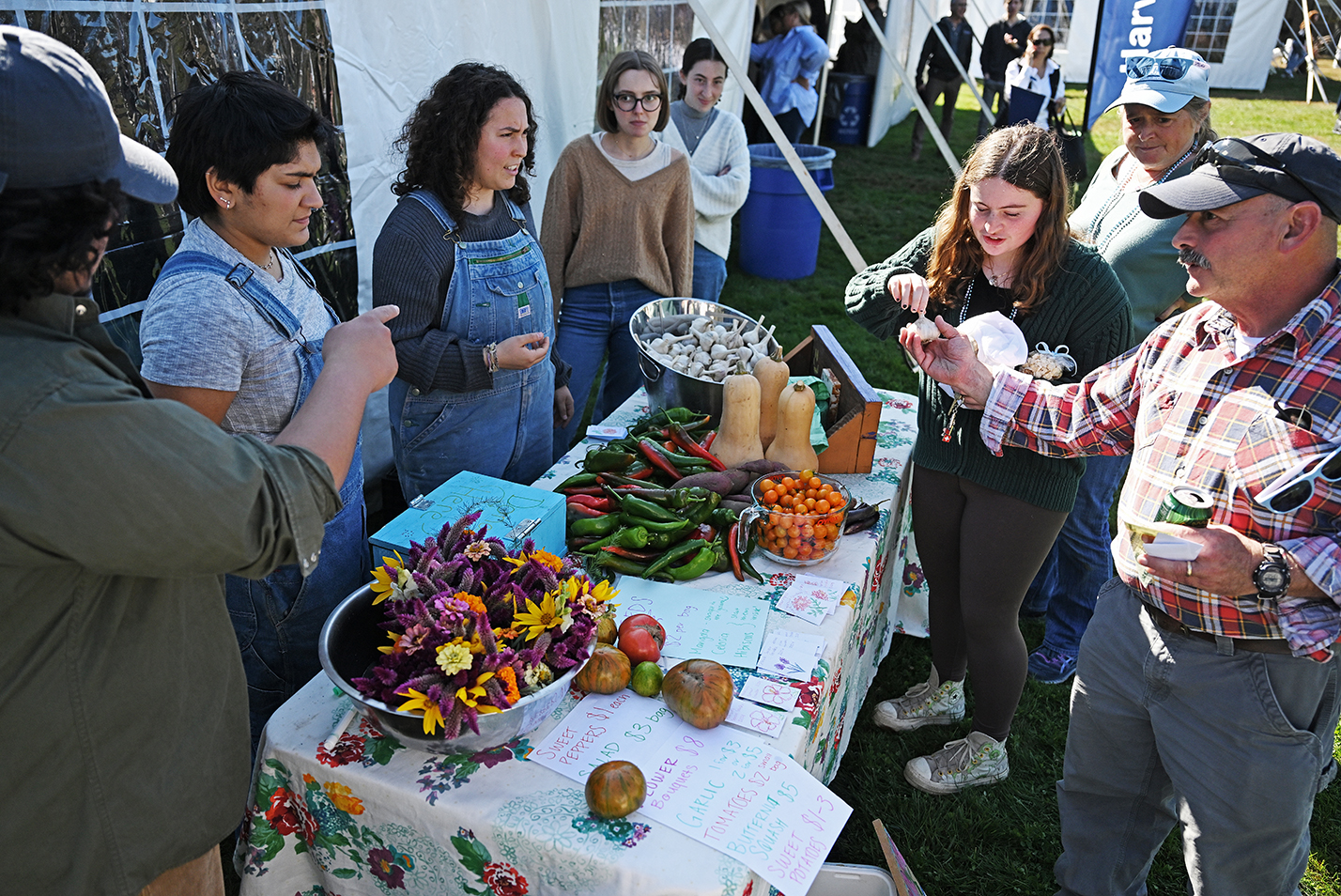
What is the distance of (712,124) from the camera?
520 cm

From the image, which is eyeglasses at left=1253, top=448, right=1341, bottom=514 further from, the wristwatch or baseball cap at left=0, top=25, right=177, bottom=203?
baseball cap at left=0, top=25, right=177, bottom=203

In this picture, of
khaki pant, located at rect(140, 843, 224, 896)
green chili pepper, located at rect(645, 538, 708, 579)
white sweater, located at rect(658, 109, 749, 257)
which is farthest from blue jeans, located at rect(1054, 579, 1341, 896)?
white sweater, located at rect(658, 109, 749, 257)

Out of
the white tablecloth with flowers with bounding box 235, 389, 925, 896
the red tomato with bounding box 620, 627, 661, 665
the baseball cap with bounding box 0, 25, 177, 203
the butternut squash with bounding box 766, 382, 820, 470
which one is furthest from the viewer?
the butternut squash with bounding box 766, 382, 820, 470

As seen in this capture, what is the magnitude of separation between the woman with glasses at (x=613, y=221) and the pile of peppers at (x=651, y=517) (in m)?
1.10

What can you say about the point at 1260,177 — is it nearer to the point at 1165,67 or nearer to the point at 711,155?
the point at 1165,67

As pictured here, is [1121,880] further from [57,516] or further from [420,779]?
[57,516]

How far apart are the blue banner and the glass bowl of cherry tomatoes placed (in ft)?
14.0

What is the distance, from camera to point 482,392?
2768mm

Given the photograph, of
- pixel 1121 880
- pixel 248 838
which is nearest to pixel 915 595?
pixel 1121 880

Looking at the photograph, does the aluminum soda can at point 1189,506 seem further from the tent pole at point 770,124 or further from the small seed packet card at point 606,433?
the tent pole at point 770,124

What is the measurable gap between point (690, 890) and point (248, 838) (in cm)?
93

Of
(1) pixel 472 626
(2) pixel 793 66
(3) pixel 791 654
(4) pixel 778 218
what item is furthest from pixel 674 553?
(2) pixel 793 66

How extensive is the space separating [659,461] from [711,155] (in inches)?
121

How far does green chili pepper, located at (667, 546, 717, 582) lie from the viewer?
2279 mm
